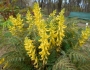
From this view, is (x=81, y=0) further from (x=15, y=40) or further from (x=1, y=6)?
(x=15, y=40)

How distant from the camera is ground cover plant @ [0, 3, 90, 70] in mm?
2496

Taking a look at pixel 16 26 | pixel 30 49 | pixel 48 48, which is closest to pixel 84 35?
pixel 48 48

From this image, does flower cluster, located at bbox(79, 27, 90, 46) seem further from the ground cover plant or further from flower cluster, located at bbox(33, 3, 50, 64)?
flower cluster, located at bbox(33, 3, 50, 64)

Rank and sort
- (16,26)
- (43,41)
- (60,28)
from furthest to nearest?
(16,26), (60,28), (43,41)

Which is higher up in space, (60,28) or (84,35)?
(60,28)

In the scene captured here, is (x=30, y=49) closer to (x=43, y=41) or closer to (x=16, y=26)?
(x=43, y=41)

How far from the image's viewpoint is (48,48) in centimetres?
268

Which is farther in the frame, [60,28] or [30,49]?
[60,28]

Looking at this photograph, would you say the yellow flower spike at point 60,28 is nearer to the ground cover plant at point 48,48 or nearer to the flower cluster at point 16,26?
the ground cover plant at point 48,48

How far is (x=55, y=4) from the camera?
54.0 ft

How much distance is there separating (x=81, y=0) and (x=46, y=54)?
14370 millimetres

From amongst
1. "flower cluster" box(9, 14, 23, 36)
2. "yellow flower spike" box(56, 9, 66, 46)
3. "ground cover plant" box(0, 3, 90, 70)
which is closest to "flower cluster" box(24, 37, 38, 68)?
"ground cover plant" box(0, 3, 90, 70)

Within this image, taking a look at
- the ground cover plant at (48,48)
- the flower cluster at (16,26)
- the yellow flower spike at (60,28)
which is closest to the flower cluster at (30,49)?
the ground cover plant at (48,48)

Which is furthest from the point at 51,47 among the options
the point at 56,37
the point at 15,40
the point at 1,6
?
the point at 1,6
